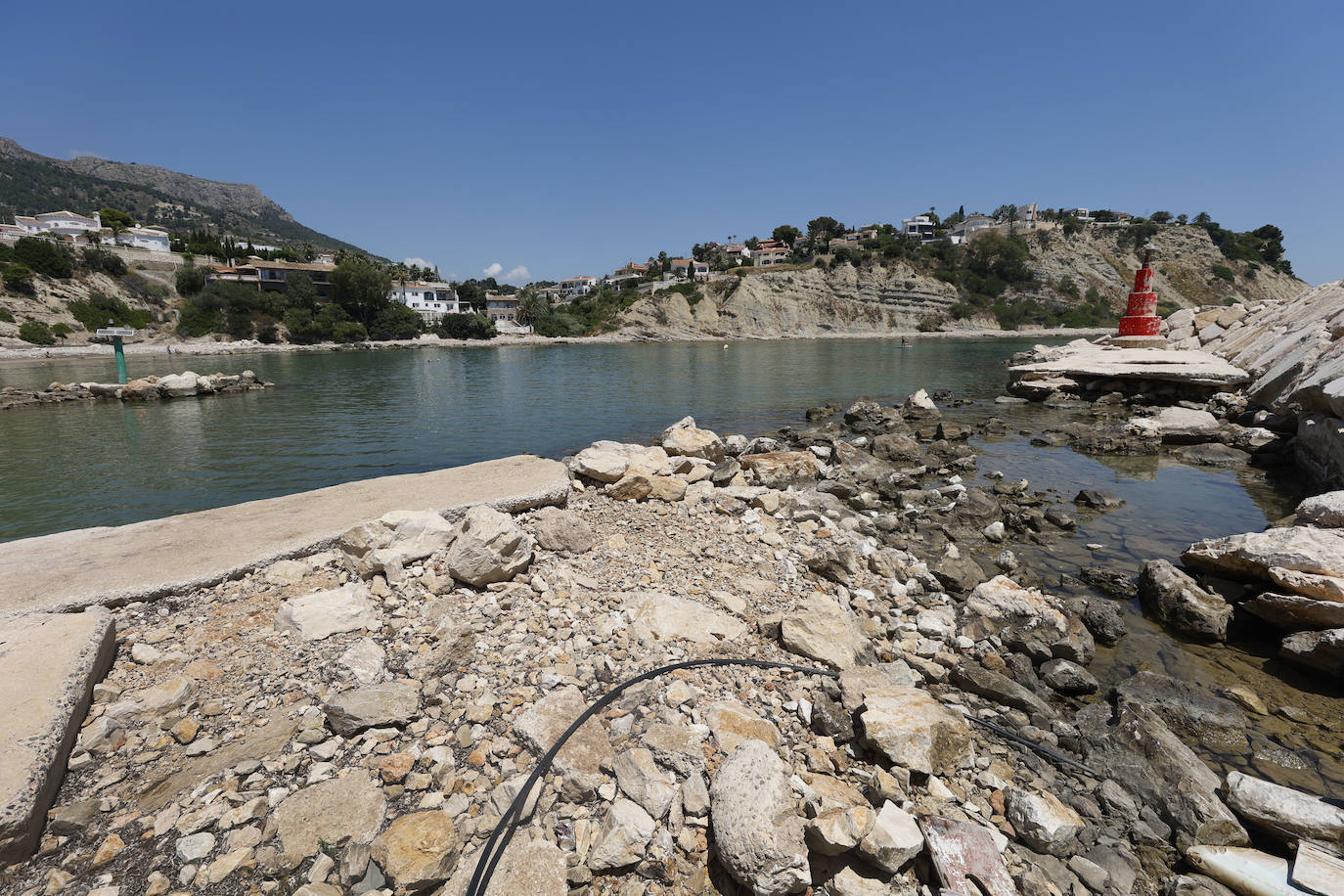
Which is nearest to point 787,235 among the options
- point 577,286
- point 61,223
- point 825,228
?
point 825,228

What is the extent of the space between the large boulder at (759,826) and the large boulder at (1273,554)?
656cm

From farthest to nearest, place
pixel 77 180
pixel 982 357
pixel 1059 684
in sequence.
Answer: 1. pixel 77 180
2. pixel 982 357
3. pixel 1059 684

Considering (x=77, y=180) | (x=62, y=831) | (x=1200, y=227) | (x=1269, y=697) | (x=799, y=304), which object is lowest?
(x=1269, y=697)

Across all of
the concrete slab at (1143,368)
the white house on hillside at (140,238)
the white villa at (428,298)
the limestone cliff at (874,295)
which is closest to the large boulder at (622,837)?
the concrete slab at (1143,368)

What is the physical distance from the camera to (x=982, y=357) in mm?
48594

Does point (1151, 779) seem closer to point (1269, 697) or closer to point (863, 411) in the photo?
point (1269, 697)

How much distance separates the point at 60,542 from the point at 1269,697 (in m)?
12.1

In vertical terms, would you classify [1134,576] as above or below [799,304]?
below

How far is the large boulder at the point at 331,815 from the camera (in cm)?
Answer: 279

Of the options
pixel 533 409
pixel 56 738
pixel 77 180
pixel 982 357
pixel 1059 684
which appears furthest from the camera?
pixel 77 180

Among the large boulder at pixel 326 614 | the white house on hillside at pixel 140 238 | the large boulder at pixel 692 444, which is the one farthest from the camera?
the white house on hillside at pixel 140 238

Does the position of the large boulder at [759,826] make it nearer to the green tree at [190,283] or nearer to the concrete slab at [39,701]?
the concrete slab at [39,701]

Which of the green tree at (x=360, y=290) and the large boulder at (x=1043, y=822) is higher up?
the green tree at (x=360, y=290)

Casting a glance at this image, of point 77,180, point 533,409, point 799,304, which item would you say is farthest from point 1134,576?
point 77,180
